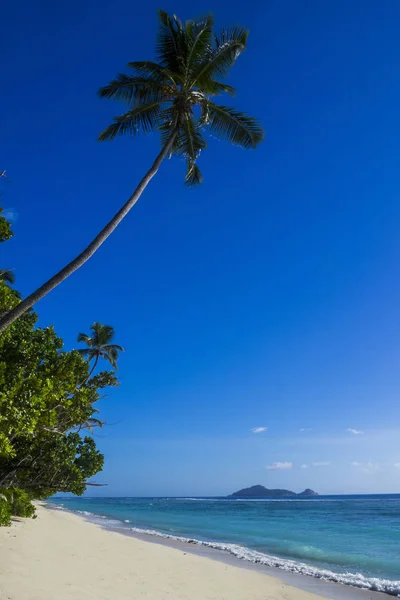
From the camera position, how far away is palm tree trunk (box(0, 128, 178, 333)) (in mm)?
7309

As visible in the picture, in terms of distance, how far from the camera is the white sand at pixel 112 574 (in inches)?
399

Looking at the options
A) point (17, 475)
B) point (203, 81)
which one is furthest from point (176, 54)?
point (17, 475)

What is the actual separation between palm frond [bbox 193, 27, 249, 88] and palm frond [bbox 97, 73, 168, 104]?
0.99 meters

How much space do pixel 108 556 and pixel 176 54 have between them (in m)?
16.9

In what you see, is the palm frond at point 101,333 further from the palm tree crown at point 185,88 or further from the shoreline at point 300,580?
the palm tree crown at point 185,88

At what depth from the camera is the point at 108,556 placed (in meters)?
15.9

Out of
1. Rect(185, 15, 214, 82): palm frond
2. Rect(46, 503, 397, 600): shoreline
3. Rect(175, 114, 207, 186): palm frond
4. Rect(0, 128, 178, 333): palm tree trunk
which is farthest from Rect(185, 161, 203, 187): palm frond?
Rect(46, 503, 397, 600): shoreline

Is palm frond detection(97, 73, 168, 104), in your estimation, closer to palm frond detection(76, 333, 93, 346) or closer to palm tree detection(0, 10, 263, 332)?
palm tree detection(0, 10, 263, 332)

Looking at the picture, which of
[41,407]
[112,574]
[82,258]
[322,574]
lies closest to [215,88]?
[82,258]

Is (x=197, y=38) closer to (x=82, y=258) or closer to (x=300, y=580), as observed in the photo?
(x=82, y=258)

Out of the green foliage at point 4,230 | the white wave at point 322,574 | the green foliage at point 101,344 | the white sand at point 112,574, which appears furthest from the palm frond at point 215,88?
the green foliage at point 101,344

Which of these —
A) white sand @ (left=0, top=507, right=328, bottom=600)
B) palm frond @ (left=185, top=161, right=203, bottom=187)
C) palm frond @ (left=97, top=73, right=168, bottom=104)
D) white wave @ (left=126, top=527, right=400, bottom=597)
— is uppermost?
palm frond @ (left=97, top=73, right=168, bottom=104)

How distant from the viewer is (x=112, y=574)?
42.3ft

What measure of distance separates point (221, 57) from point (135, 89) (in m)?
2.38
